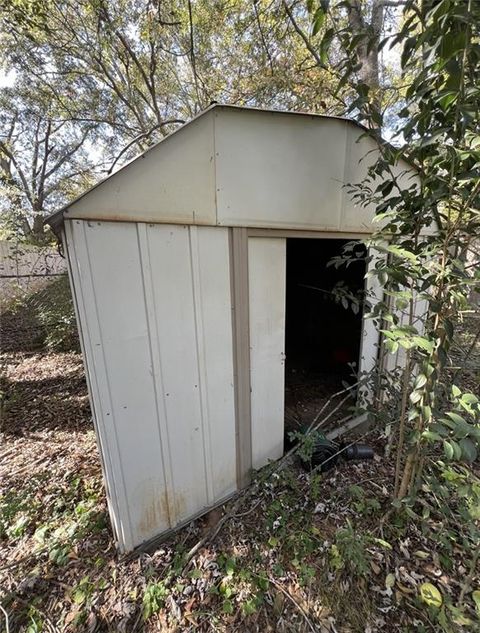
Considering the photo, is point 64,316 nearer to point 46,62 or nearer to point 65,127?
point 46,62

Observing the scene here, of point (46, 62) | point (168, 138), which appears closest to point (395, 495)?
point (168, 138)

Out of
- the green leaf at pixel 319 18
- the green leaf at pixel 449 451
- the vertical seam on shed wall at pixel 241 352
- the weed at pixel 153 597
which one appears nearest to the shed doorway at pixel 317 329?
the vertical seam on shed wall at pixel 241 352

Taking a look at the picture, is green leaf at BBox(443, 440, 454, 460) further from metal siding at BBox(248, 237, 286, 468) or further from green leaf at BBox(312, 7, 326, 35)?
green leaf at BBox(312, 7, 326, 35)

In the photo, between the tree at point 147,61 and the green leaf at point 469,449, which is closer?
the green leaf at point 469,449

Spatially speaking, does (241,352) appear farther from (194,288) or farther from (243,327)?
(194,288)

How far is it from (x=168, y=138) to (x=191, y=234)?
1.54 ft

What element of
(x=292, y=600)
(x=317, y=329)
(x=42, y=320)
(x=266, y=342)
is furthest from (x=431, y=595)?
(x=42, y=320)

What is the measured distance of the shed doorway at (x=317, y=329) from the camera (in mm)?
3213

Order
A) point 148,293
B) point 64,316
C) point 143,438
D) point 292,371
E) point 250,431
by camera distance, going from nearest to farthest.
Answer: point 148,293 < point 143,438 < point 250,431 < point 292,371 < point 64,316

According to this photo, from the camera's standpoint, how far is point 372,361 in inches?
104

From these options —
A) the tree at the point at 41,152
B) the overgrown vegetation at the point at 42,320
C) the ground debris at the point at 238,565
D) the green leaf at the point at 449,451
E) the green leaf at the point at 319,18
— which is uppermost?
the tree at the point at 41,152

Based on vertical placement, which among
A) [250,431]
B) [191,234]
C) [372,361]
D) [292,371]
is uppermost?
[191,234]

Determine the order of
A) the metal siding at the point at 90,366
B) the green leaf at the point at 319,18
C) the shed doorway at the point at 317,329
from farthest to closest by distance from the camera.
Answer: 1. the shed doorway at the point at 317,329
2. the metal siding at the point at 90,366
3. the green leaf at the point at 319,18

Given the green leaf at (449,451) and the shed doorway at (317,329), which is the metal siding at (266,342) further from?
the green leaf at (449,451)
